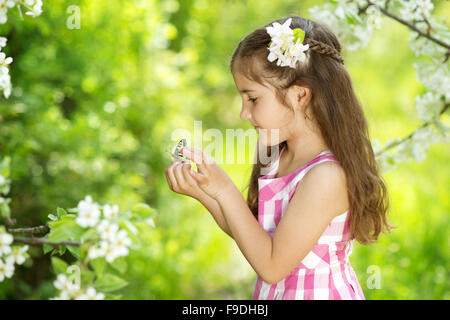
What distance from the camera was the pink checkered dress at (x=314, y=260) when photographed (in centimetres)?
139

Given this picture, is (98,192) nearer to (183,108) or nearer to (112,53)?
(112,53)

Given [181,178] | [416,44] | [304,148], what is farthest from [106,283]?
[416,44]

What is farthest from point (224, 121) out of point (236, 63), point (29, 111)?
point (236, 63)

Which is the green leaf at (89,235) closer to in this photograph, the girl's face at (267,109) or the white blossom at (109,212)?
the white blossom at (109,212)

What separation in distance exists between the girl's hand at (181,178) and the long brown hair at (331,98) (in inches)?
12.7

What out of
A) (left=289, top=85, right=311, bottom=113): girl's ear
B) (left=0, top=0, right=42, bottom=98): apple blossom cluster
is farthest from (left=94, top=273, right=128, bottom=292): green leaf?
(left=289, top=85, right=311, bottom=113): girl's ear

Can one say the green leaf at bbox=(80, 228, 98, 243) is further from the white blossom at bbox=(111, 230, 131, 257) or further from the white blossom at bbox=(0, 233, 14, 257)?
the white blossom at bbox=(0, 233, 14, 257)

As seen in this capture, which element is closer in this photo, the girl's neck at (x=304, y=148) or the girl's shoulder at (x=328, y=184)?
the girl's shoulder at (x=328, y=184)

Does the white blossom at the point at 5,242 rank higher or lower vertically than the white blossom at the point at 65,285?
higher

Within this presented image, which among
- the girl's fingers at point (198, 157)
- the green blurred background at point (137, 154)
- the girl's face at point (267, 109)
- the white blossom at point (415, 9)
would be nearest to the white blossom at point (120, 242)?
the girl's fingers at point (198, 157)

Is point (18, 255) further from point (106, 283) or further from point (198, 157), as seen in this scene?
point (198, 157)

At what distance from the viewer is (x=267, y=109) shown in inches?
55.2

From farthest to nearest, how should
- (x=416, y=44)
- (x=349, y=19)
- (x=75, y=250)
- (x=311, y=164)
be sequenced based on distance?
(x=416, y=44) → (x=349, y=19) → (x=311, y=164) → (x=75, y=250)

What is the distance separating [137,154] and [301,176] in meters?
1.93
